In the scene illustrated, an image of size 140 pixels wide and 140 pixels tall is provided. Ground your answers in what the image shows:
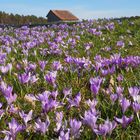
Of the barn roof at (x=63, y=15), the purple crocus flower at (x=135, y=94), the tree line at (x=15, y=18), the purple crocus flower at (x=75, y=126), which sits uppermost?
the barn roof at (x=63, y=15)

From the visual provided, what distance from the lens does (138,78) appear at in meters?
4.59

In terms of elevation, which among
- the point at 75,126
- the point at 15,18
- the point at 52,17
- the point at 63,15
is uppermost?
the point at 63,15

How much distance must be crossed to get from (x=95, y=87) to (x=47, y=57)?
13.0 feet

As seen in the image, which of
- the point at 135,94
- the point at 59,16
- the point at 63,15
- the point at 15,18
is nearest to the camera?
the point at 135,94

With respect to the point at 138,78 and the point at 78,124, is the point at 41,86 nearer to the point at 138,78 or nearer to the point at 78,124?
the point at 138,78

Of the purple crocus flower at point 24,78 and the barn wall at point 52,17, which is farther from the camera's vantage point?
the barn wall at point 52,17

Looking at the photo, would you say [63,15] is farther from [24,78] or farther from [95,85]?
[95,85]

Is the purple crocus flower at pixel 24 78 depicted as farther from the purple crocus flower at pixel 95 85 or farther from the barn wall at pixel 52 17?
the barn wall at pixel 52 17

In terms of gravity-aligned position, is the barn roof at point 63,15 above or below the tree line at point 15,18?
above

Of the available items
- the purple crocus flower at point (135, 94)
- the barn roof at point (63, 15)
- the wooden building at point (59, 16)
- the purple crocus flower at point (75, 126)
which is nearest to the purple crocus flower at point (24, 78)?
the purple crocus flower at point (135, 94)

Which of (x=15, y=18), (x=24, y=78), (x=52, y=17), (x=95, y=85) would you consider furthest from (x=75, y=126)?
(x=52, y=17)

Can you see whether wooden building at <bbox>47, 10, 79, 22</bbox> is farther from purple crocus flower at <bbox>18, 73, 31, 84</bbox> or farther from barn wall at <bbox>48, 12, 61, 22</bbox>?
purple crocus flower at <bbox>18, 73, 31, 84</bbox>

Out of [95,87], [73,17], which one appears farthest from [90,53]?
[73,17]

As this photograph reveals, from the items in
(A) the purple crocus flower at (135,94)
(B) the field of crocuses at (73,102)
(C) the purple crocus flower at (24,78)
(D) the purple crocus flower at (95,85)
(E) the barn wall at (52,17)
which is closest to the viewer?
(B) the field of crocuses at (73,102)
